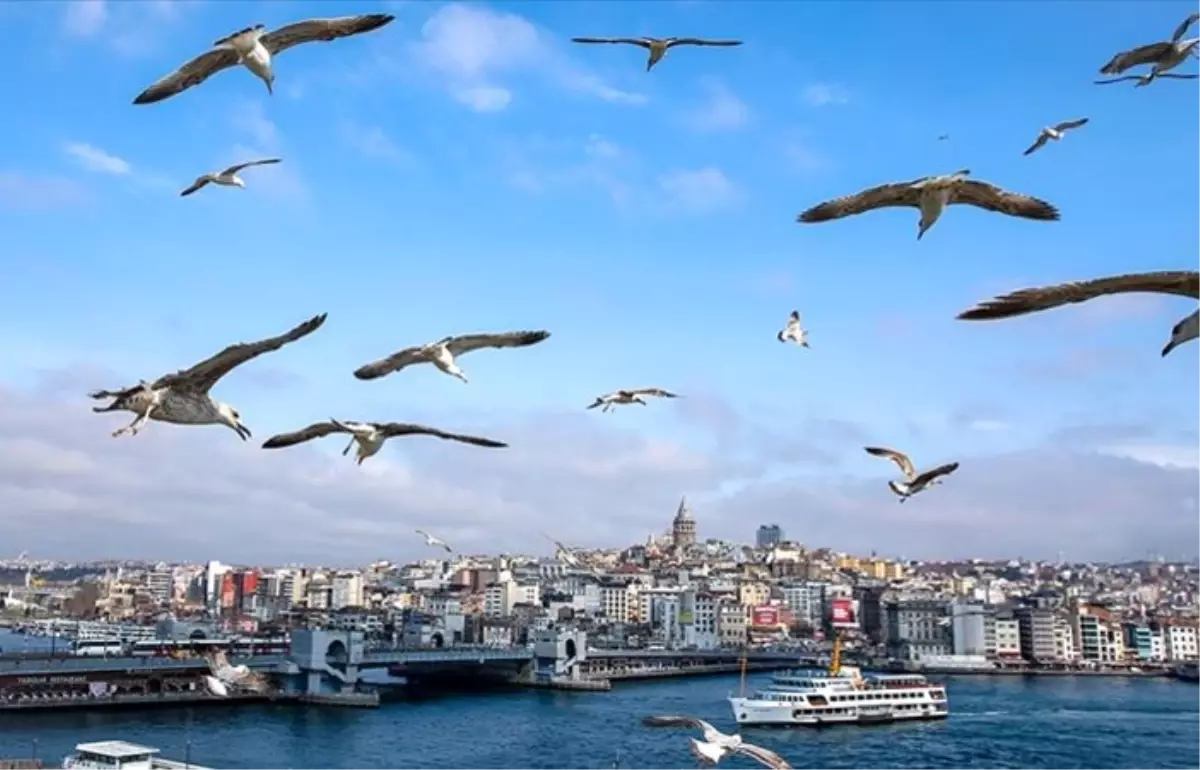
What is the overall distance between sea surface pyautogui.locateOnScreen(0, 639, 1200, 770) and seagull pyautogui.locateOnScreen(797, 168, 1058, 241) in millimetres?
20237

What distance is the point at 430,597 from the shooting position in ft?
259

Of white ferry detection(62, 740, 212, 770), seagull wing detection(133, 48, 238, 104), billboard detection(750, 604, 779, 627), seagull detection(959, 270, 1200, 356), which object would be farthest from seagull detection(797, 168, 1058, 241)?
billboard detection(750, 604, 779, 627)

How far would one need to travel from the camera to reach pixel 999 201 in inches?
187

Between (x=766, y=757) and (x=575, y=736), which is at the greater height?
(x=766, y=757)

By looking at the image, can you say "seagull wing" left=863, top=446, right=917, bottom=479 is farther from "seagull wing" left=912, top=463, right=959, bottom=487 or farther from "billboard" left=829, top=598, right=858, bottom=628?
"billboard" left=829, top=598, right=858, bottom=628

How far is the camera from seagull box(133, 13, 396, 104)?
17.3 feet

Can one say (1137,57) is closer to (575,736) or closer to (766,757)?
(766,757)

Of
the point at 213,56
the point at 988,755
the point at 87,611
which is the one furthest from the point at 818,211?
the point at 87,611

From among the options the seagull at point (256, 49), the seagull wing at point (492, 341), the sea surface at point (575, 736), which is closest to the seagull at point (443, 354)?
the seagull wing at point (492, 341)

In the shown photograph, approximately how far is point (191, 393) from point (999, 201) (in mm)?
3534

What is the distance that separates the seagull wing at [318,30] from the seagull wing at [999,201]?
259cm

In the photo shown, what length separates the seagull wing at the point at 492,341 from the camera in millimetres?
5877

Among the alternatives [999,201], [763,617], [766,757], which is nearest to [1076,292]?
[999,201]

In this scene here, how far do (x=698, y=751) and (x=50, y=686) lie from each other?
32023mm
